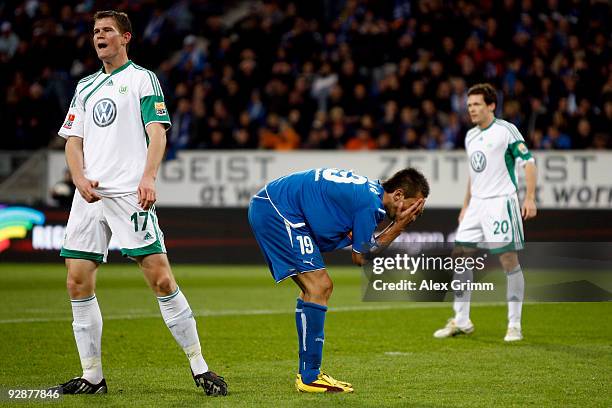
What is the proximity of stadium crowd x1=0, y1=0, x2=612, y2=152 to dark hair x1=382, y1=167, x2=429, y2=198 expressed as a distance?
11991 millimetres

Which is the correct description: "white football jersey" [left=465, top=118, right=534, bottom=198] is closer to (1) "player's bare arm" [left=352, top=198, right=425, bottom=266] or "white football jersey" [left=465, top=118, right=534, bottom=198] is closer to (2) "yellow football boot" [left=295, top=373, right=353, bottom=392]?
(1) "player's bare arm" [left=352, top=198, right=425, bottom=266]

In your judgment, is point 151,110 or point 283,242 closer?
point 151,110

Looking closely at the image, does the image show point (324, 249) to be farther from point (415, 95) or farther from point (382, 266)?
point (415, 95)

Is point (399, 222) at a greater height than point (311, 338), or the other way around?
point (399, 222)

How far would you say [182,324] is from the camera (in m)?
6.58

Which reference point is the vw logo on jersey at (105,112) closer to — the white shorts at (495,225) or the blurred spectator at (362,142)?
the white shorts at (495,225)

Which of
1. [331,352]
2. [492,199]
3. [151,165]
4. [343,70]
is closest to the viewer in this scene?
[151,165]

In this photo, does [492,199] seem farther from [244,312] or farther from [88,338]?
[88,338]

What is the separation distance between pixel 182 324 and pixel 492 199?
173 inches

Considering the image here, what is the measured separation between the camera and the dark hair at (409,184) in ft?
21.5

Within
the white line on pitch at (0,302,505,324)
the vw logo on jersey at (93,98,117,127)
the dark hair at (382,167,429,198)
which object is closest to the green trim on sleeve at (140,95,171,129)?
the vw logo on jersey at (93,98,117,127)

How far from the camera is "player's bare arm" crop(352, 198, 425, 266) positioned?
6527 millimetres

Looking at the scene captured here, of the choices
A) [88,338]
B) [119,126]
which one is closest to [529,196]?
[119,126]

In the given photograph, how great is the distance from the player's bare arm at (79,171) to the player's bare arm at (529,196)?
453 centimetres
